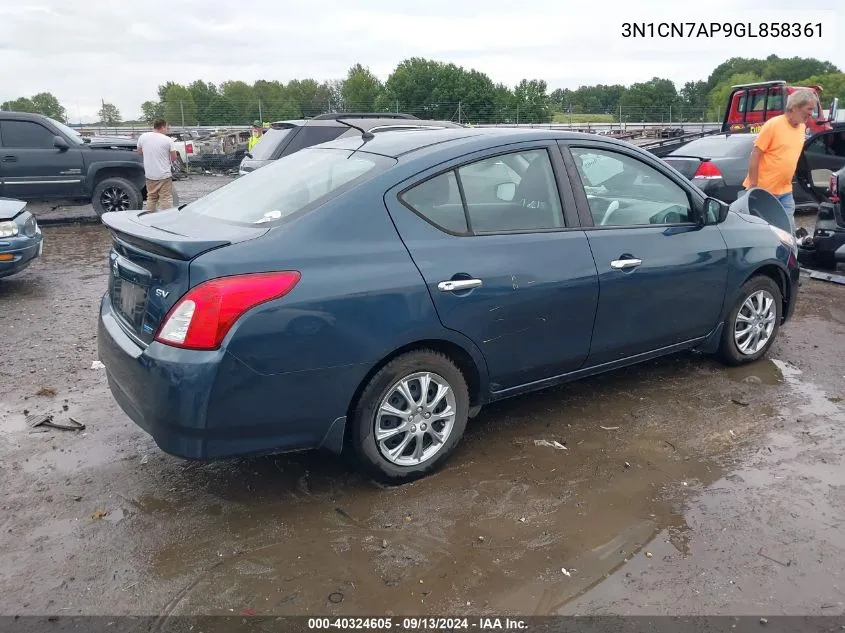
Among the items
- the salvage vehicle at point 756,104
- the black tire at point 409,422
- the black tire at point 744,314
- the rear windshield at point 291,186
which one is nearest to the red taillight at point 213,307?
the rear windshield at point 291,186

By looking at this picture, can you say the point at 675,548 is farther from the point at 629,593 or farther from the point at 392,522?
the point at 392,522

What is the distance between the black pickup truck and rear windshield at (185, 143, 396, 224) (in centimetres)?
925

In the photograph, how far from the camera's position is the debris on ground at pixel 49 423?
4141mm

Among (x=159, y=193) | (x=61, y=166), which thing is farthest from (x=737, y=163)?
(x=61, y=166)

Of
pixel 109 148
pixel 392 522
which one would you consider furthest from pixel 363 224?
pixel 109 148

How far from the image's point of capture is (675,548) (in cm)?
297

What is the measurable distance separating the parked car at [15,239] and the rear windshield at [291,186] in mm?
4159

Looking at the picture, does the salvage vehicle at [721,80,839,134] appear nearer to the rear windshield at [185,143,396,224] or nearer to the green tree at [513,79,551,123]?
the rear windshield at [185,143,396,224]

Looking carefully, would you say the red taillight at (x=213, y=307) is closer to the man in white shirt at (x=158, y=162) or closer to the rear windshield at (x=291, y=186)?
the rear windshield at (x=291, y=186)

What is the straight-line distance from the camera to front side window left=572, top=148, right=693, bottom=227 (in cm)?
401

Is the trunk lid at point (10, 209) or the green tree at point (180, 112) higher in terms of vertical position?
the green tree at point (180, 112)

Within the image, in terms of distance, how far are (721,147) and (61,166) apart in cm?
1043

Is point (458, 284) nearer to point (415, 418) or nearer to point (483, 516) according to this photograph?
point (415, 418)

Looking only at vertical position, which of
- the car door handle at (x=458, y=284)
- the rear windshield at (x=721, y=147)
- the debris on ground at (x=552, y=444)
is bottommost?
the debris on ground at (x=552, y=444)
